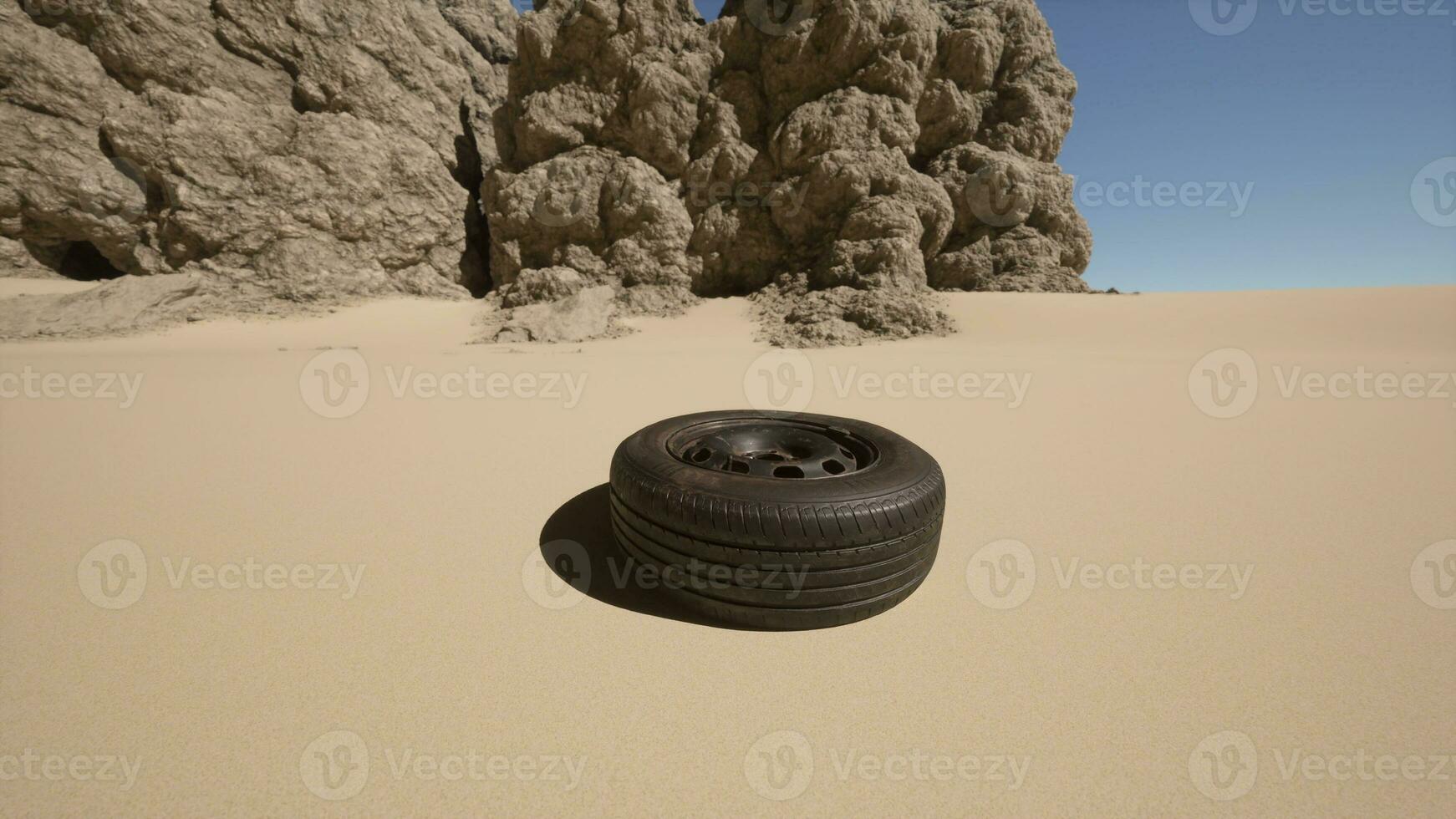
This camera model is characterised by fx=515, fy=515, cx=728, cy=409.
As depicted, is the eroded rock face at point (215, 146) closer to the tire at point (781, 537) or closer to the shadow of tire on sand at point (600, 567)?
the shadow of tire on sand at point (600, 567)

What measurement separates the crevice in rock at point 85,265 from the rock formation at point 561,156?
63 mm

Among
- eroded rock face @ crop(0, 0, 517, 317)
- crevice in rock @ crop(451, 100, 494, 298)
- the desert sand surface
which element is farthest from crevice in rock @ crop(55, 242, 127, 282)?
the desert sand surface

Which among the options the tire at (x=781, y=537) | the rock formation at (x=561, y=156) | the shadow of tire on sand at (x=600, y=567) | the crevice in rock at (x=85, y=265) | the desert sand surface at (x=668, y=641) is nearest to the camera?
the desert sand surface at (x=668, y=641)

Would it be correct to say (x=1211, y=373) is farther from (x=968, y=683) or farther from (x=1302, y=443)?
(x=968, y=683)

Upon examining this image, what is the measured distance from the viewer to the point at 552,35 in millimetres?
15195

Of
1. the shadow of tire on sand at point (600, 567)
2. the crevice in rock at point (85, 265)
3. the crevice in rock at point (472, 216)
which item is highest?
the shadow of tire on sand at point (600, 567)

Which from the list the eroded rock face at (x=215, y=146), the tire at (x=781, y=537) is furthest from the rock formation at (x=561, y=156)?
the tire at (x=781, y=537)

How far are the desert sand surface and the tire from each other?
12cm

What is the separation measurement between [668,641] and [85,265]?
2239cm

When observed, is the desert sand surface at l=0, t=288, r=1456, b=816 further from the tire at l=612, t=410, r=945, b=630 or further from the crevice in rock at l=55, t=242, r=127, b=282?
the crevice in rock at l=55, t=242, r=127, b=282

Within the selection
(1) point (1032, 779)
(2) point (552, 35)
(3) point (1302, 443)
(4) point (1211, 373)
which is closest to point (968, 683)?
(1) point (1032, 779)

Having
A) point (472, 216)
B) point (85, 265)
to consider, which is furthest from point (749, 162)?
point (85, 265)

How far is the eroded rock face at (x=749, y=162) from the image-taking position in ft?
48.0

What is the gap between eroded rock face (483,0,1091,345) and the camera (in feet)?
48.0
